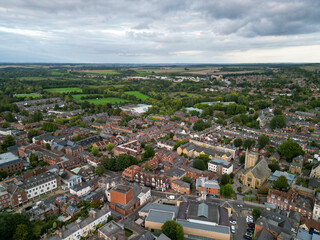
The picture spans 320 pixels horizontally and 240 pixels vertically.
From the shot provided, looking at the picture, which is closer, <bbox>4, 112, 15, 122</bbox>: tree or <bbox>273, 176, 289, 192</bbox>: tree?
<bbox>273, 176, 289, 192</bbox>: tree

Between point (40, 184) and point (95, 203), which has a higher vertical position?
point (40, 184)

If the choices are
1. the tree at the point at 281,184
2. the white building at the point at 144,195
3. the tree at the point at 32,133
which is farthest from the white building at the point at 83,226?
the tree at the point at 32,133

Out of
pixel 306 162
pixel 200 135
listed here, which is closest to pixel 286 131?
pixel 306 162

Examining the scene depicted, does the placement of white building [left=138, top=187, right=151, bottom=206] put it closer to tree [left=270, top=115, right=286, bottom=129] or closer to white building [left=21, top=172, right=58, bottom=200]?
white building [left=21, top=172, right=58, bottom=200]

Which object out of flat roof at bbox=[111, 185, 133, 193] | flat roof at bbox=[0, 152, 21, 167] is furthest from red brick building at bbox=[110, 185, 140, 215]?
flat roof at bbox=[0, 152, 21, 167]

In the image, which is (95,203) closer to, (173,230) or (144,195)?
(144,195)

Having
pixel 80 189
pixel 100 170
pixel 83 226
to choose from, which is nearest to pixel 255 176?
pixel 100 170
